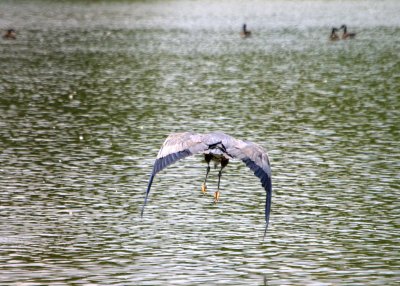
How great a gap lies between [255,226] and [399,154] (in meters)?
10.3

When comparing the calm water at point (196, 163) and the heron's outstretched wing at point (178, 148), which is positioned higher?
the heron's outstretched wing at point (178, 148)

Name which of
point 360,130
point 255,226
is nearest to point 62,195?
point 255,226

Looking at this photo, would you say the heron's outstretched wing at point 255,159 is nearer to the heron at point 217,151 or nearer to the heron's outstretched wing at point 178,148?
the heron at point 217,151

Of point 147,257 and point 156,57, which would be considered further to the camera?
point 156,57

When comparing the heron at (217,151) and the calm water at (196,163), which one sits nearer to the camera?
the heron at (217,151)

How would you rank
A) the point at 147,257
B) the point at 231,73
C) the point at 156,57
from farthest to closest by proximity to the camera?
the point at 156,57
the point at 231,73
the point at 147,257

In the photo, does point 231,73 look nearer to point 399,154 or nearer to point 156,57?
point 156,57

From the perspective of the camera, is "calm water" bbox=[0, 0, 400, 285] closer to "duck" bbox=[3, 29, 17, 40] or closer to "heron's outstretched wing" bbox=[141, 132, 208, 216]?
"heron's outstretched wing" bbox=[141, 132, 208, 216]

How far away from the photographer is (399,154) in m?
31.2

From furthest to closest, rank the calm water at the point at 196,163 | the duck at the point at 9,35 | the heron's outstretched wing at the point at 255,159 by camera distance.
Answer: the duck at the point at 9,35
the calm water at the point at 196,163
the heron's outstretched wing at the point at 255,159

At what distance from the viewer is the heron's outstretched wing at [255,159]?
53.2 feet

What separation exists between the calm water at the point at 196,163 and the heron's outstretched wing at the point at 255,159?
259 centimetres

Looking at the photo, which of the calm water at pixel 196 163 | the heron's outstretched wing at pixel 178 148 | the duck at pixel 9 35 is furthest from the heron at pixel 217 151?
the duck at pixel 9 35

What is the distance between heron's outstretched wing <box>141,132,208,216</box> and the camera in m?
16.3
